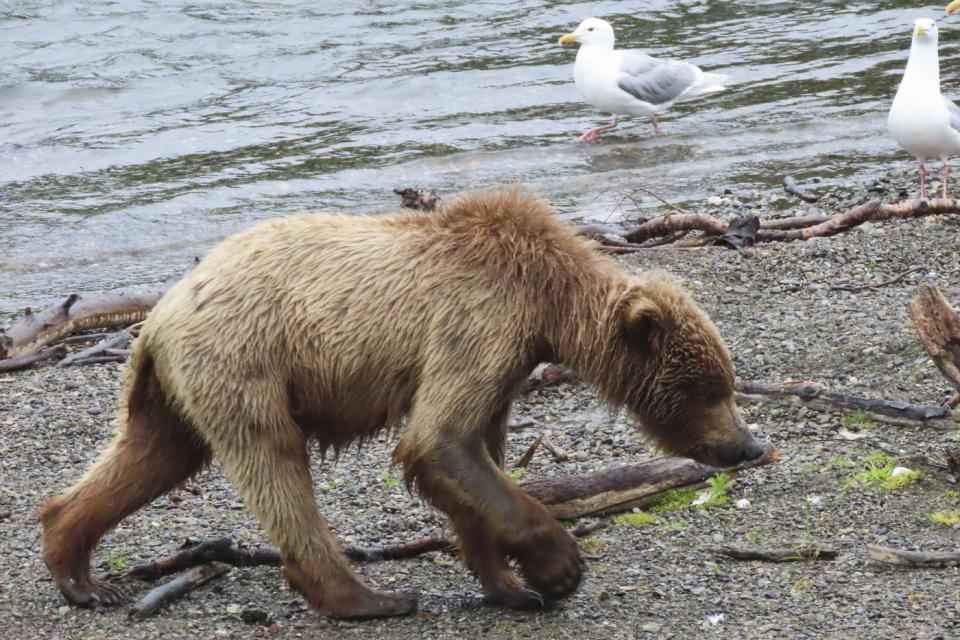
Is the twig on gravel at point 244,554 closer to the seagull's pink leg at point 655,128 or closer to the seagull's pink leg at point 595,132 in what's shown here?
the seagull's pink leg at point 595,132

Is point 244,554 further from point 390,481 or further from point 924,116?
point 924,116

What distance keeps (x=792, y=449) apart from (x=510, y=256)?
83.1 inches

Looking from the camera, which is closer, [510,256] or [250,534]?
[510,256]

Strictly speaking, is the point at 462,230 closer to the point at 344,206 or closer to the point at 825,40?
the point at 344,206

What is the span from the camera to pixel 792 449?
6.51m

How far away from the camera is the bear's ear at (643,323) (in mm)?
5000

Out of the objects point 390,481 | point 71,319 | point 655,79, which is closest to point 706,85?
point 655,79

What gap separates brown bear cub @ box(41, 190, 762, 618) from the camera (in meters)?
4.95

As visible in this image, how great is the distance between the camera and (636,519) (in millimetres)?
5926

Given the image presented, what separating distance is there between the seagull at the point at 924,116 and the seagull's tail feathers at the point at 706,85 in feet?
16.2

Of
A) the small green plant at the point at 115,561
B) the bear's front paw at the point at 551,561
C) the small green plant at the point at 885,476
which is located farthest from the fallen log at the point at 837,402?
the small green plant at the point at 115,561

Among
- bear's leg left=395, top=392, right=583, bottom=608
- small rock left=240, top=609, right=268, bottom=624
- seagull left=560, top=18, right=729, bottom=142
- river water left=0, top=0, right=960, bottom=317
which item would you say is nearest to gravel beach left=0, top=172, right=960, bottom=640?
small rock left=240, top=609, right=268, bottom=624

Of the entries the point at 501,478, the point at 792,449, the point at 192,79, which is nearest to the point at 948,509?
the point at 792,449

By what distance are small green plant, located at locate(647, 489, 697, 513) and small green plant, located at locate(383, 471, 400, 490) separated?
1.21 meters
